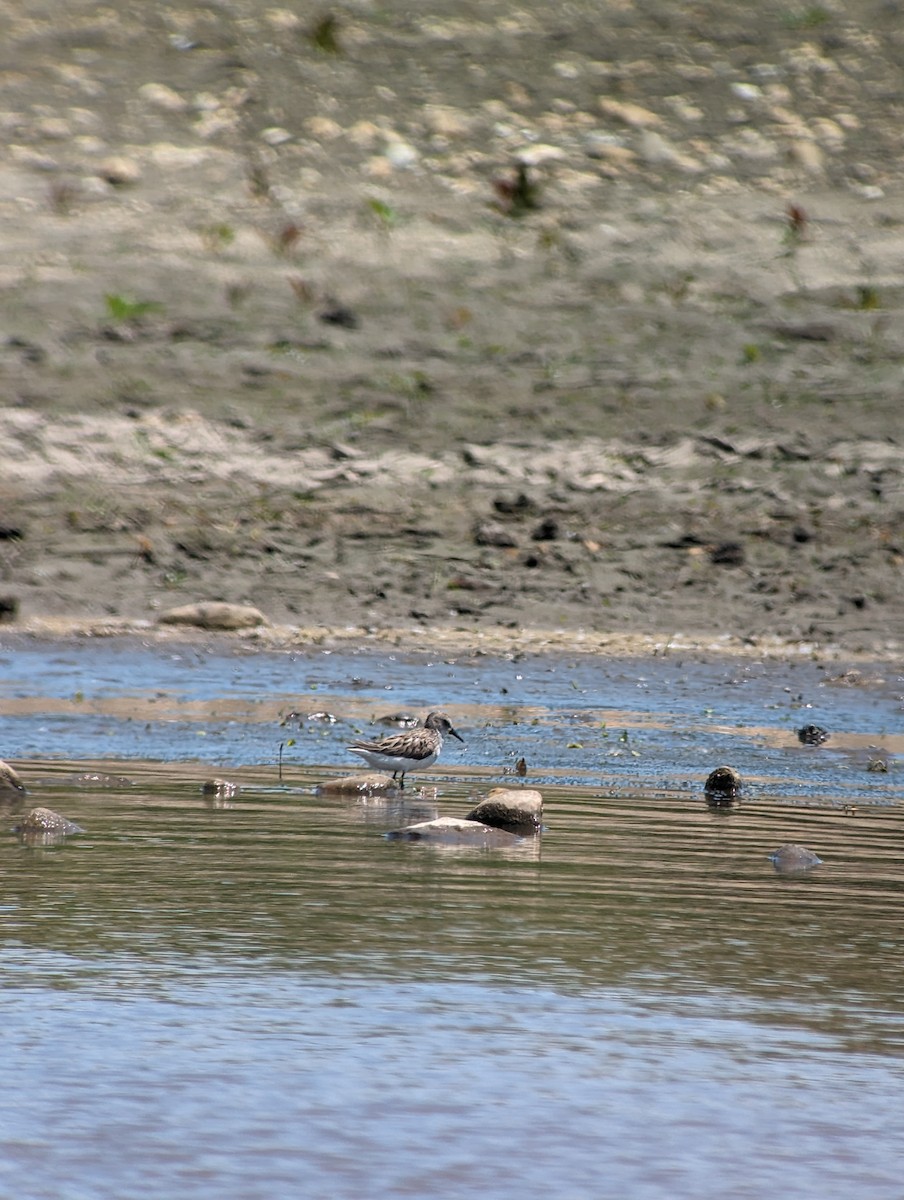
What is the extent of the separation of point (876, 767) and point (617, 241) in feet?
36.6

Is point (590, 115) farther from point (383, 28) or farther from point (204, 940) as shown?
point (204, 940)

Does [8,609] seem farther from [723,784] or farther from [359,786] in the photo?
[723,784]

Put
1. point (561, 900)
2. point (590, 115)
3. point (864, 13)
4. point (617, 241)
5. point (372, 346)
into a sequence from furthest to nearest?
point (864, 13), point (590, 115), point (617, 241), point (372, 346), point (561, 900)

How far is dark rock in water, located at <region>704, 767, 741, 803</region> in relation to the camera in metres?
10.4

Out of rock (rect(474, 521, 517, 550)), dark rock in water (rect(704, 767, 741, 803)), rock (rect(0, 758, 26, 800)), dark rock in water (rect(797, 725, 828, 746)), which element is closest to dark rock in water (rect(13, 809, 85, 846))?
rock (rect(0, 758, 26, 800))

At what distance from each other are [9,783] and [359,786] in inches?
68.5

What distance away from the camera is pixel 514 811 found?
29.7ft

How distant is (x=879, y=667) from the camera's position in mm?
14969

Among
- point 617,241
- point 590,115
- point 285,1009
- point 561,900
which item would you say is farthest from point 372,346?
point 285,1009

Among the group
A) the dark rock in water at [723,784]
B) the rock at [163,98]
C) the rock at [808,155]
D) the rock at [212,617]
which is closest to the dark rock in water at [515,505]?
the rock at [212,617]

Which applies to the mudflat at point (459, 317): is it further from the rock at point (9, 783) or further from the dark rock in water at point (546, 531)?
the rock at point (9, 783)

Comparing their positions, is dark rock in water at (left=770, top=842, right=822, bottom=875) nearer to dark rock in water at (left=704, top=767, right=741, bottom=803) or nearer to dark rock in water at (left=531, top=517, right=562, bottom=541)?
dark rock in water at (left=704, top=767, right=741, bottom=803)

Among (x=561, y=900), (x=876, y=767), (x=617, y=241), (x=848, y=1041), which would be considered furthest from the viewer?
(x=617, y=241)

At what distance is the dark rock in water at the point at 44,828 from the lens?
8.63 metres
